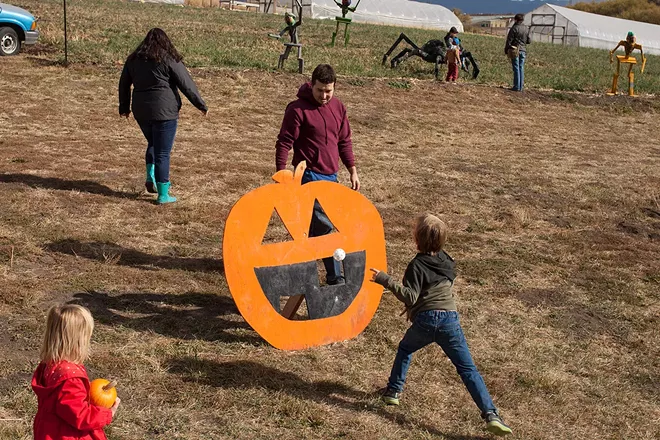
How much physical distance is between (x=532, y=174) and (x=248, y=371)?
788 cm

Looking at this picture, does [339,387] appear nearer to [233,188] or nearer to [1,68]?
[233,188]

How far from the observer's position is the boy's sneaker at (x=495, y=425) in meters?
4.36

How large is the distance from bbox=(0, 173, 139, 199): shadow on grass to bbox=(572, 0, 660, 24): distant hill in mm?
76585

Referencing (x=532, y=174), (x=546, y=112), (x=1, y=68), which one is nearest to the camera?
(x=532, y=174)

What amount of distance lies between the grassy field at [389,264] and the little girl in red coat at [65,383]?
1.06m

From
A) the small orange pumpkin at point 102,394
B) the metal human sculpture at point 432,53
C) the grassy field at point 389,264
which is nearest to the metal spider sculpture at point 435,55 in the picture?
the metal human sculpture at point 432,53

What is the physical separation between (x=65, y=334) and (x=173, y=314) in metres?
2.76

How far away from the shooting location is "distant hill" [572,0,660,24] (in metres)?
78.4

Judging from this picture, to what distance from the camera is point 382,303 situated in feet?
21.2

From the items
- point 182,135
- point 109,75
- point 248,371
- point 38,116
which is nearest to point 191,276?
point 248,371

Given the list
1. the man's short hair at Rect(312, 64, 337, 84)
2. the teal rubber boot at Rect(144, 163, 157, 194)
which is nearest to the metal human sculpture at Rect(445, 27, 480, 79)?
the teal rubber boot at Rect(144, 163, 157, 194)

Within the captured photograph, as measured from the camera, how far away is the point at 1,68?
612 inches

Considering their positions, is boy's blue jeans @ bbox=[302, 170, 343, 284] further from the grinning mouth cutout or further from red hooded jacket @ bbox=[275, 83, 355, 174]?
red hooded jacket @ bbox=[275, 83, 355, 174]

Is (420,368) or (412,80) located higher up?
(412,80)
